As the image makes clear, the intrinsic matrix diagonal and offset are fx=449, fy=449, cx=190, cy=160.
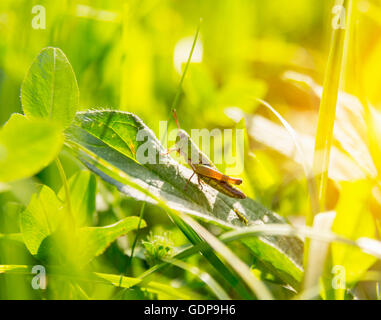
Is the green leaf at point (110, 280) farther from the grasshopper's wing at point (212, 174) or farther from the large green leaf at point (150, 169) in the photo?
the grasshopper's wing at point (212, 174)

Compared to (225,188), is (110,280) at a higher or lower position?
lower

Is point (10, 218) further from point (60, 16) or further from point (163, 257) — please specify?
point (60, 16)
